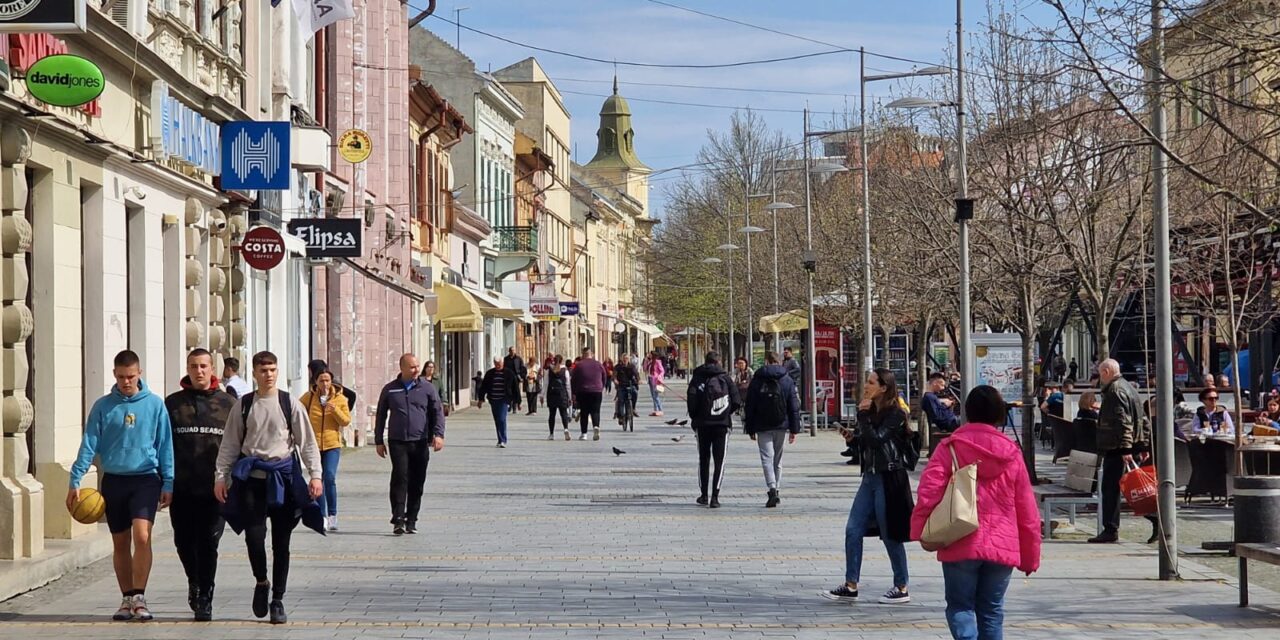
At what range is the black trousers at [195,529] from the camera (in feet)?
38.2

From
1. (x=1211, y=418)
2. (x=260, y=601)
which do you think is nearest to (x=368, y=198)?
(x=1211, y=418)

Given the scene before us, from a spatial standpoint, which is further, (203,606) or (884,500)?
(884,500)

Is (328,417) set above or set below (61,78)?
below

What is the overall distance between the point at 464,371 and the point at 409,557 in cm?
4536

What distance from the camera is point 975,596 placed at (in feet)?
30.1

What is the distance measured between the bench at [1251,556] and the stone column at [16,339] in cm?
840

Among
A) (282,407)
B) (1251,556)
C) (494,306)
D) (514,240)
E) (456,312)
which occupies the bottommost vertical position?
(1251,556)

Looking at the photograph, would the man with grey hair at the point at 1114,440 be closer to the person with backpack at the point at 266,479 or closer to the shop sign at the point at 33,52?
the person with backpack at the point at 266,479

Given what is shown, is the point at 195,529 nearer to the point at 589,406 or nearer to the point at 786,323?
the point at 589,406

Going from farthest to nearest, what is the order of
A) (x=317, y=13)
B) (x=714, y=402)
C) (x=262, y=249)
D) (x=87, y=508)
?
1. (x=317, y=13)
2. (x=262, y=249)
3. (x=714, y=402)
4. (x=87, y=508)

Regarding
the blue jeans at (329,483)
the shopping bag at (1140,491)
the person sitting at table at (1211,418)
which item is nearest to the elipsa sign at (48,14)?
the blue jeans at (329,483)

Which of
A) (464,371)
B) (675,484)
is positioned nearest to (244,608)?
(675,484)

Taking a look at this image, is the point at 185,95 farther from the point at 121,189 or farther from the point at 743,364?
the point at 743,364

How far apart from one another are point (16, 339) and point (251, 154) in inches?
319
